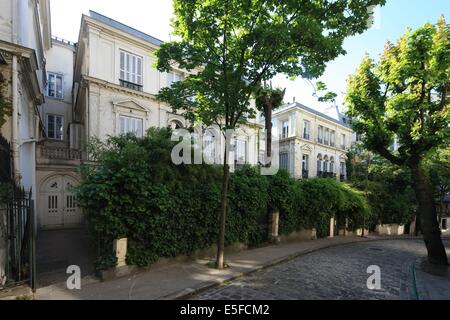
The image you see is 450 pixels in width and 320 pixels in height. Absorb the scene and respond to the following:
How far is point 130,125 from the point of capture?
1508 centimetres

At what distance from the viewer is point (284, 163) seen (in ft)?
88.0

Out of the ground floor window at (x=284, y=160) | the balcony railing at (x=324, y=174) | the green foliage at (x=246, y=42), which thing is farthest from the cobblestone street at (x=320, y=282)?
the balcony railing at (x=324, y=174)

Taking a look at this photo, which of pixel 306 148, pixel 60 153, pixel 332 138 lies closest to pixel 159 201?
pixel 60 153

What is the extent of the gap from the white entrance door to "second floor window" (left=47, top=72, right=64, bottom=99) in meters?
8.07

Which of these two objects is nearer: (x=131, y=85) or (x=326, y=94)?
(x=326, y=94)

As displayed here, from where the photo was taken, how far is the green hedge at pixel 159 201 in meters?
6.35

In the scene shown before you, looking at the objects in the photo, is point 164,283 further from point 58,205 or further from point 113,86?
point 113,86

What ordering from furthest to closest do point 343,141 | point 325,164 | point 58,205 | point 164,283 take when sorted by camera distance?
point 343,141 → point 325,164 → point 58,205 → point 164,283

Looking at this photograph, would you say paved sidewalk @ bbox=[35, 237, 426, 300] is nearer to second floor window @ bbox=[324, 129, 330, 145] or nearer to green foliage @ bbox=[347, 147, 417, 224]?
green foliage @ bbox=[347, 147, 417, 224]

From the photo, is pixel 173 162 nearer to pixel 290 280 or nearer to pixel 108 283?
pixel 108 283

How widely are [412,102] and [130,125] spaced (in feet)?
44.7

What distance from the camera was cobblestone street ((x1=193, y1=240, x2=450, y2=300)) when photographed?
19.1ft

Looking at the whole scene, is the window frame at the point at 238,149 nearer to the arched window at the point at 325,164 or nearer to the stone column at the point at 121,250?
the arched window at the point at 325,164

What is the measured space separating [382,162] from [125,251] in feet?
73.1
